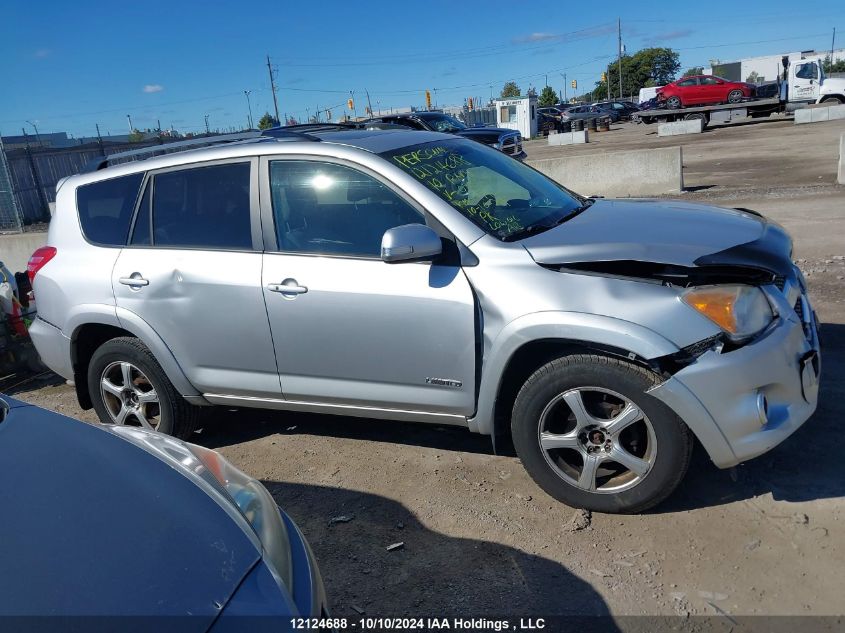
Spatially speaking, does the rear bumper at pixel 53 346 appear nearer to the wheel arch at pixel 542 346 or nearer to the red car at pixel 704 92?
the wheel arch at pixel 542 346

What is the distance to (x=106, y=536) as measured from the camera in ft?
6.20

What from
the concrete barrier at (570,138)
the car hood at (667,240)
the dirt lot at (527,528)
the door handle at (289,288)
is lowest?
the dirt lot at (527,528)

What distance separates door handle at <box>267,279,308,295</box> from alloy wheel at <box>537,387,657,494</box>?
1414 millimetres

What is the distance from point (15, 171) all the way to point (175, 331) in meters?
20.0

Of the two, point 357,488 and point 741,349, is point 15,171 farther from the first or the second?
point 741,349

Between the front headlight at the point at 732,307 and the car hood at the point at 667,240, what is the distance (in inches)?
4.9

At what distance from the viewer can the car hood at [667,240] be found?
3.15 metres

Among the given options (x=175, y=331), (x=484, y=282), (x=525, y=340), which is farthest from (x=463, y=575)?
(x=175, y=331)

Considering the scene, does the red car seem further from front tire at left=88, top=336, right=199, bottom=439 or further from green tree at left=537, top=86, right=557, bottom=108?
green tree at left=537, top=86, right=557, bottom=108

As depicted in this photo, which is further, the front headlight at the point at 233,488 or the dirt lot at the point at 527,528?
the dirt lot at the point at 527,528

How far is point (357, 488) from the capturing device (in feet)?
12.6

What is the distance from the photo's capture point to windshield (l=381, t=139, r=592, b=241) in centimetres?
364

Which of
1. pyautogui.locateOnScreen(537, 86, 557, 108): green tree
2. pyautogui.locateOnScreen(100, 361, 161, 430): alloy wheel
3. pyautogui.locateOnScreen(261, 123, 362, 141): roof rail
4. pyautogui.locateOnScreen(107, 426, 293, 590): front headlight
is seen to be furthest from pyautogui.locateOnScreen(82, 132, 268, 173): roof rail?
pyautogui.locateOnScreen(537, 86, 557, 108): green tree

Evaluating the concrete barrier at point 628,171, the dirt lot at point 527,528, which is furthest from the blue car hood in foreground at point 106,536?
the concrete barrier at point 628,171
